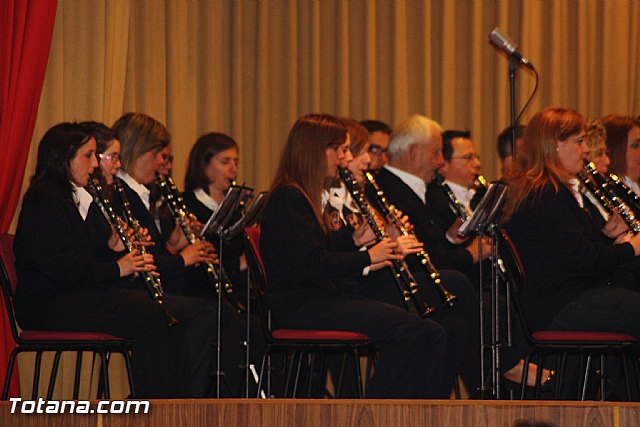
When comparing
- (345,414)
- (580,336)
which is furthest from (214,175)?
(345,414)

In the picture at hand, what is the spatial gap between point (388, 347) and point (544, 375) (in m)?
1.01

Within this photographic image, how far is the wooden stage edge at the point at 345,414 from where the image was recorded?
9.64 feet

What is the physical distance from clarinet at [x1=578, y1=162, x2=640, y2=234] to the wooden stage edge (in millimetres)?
1744

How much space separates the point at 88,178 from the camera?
4.45 meters

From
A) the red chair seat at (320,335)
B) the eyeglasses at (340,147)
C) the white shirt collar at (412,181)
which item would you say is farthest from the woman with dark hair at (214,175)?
the red chair seat at (320,335)

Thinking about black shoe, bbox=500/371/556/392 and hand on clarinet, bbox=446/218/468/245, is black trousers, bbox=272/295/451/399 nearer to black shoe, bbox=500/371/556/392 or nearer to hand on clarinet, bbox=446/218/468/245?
black shoe, bbox=500/371/556/392

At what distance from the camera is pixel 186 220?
5.18 m

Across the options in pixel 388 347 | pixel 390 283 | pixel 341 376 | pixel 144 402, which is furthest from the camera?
pixel 341 376

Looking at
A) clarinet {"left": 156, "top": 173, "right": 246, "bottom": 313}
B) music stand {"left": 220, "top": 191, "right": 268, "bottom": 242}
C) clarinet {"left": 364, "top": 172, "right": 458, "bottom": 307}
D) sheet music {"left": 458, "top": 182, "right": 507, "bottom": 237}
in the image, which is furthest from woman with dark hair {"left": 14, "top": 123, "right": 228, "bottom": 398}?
sheet music {"left": 458, "top": 182, "right": 507, "bottom": 237}

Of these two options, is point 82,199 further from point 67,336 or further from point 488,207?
point 488,207

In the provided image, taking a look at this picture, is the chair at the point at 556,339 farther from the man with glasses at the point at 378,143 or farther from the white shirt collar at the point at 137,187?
the man with glasses at the point at 378,143

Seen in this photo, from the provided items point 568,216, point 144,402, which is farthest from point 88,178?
point 568,216

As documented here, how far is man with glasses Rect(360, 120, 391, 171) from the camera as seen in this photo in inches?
242

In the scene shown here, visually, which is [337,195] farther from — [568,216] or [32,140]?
[32,140]
